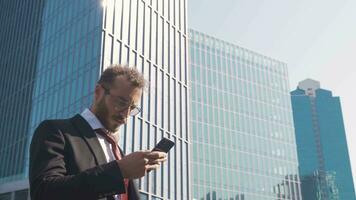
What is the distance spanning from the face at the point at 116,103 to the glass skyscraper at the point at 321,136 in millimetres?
180623

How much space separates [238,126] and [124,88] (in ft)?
232

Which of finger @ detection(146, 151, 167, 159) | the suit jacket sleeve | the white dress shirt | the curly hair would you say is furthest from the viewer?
the curly hair

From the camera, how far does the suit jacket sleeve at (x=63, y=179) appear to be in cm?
262

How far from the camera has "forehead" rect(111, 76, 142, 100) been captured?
10.6 feet

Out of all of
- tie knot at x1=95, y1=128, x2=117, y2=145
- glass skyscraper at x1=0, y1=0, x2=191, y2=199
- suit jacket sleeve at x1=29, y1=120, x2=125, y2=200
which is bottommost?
suit jacket sleeve at x1=29, y1=120, x2=125, y2=200

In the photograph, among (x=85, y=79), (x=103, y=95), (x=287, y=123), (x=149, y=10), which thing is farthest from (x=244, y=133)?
(x=103, y=95)

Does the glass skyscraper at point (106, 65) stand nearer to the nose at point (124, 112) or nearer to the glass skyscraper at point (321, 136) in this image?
the nose at point (124, 112)

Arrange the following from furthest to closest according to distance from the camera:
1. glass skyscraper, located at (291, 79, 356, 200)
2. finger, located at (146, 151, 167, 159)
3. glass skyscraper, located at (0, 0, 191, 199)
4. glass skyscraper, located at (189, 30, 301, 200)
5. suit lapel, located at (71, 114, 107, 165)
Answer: glass skyscraper, located at (291, 79, 356, 200)
glass skyscraper, located at (189, 30, 301, 200)
glass skyscraper, located at (0, 0, 191, 199)
suit lapel, located at (71, 114, 107, 165)
finger, located at (146, 151, 167, 159)

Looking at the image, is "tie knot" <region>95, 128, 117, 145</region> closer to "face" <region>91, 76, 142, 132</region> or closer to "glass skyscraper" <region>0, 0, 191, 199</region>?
"face" <region>91, 76, 142, 132</region>

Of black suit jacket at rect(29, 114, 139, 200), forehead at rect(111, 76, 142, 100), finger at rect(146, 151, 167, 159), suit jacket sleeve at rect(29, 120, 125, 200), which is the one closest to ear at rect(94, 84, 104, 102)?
forehead at rect(111, 76, 142, 100)

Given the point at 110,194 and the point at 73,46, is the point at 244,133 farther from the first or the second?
the point at 110,194

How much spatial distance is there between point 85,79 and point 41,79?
34.8 feet

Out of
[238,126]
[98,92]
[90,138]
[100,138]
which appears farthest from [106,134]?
[238,126]

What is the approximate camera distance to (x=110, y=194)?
8.89 feet
